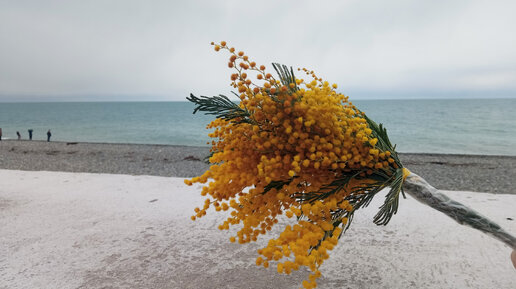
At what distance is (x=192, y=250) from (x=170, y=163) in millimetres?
6891

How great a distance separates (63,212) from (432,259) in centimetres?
352

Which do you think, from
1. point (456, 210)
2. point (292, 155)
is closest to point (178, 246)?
point (292, 155)

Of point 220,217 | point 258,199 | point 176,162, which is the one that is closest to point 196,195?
point 220,217

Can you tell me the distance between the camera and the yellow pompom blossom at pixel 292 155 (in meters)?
1.21

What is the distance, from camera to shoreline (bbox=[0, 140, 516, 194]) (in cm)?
726

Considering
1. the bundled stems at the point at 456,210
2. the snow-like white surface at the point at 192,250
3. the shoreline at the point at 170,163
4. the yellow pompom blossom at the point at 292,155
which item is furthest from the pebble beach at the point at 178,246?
the shoreline at the point at 170,163

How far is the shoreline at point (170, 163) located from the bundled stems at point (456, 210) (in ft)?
17.7

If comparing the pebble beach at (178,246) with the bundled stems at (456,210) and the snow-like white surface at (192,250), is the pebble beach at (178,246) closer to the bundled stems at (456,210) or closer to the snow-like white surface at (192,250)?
the snow-like white surface at (192,250)

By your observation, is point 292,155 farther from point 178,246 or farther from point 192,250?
point 178,246

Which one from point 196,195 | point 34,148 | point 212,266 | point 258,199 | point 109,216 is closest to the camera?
point 258,199

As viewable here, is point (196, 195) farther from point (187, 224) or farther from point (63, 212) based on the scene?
point (63, 212)

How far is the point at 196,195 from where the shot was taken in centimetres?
430

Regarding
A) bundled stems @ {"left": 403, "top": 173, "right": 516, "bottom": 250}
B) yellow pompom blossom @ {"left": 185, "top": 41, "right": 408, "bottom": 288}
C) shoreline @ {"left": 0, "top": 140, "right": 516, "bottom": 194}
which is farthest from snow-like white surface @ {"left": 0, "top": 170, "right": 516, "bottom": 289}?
shoreline @ {"left": 0, "top": 140, "right": 516, "bottom": 194}

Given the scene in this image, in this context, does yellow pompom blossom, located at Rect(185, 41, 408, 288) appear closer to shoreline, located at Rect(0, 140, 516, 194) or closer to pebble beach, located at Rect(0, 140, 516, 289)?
pebble beach, located at Rect(0, 140, 516, 289)
